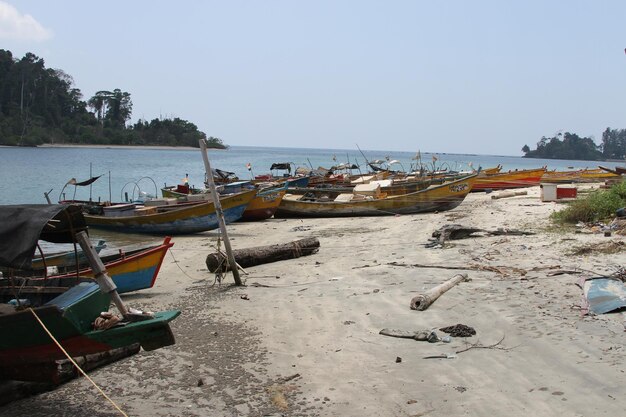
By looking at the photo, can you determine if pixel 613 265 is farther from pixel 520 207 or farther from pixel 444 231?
pixel 520 207

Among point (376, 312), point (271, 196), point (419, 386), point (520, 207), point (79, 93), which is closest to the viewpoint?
point (419, 386)

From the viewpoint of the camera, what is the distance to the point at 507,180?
34.4m

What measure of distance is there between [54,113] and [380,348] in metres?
113

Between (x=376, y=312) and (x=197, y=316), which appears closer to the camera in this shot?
(x=376, y=312)

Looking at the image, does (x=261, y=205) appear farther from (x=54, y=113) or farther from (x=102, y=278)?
(x=54, y=113)

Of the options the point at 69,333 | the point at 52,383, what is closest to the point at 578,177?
the point at 52,383

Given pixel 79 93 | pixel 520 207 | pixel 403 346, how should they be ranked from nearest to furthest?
pixel 403 346
pixel 520 207
pixel 79 93

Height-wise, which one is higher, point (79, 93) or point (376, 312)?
point (79, 93)

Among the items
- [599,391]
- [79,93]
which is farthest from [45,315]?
[79,93]

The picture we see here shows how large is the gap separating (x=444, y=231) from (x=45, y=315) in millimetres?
9511

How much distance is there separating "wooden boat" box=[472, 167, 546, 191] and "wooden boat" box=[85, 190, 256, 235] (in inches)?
703

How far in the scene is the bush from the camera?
13656 millimetres

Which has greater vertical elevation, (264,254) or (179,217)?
(179,217)

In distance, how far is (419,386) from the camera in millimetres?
5547
